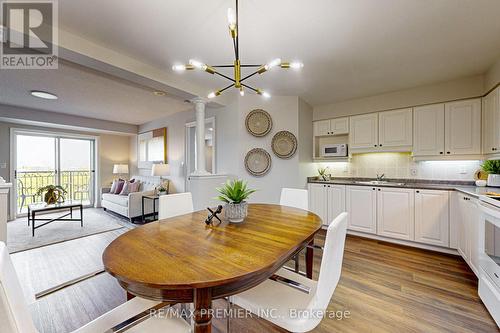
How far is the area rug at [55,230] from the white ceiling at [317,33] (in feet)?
10.5

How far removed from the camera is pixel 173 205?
2027 mm

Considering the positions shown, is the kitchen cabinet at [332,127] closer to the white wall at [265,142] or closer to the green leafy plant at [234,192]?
the white wall at [265,142]

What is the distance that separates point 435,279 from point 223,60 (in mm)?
3349

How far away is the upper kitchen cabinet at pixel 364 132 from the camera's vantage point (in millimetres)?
3521

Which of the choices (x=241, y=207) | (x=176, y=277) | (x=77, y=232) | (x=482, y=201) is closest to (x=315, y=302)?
(x=176, y=277)

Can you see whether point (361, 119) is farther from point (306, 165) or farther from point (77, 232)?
point (77, 232)

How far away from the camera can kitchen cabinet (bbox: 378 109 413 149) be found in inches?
127

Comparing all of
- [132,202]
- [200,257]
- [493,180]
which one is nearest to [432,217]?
[493,180]

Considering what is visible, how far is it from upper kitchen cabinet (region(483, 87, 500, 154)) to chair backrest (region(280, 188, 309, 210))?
2230mm

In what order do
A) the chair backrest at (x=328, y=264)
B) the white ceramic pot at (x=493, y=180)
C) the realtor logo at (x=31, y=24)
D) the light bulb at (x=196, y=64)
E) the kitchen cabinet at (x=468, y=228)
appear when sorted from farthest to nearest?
the white ceramic pot at (x=493, y=180)
the kitchen cabinet at (x=468, y=228)
the realtor logo at (x=31, y=24)
the light bulb at (x=196, y=64)
the chair backrest at (x=328, y=264)

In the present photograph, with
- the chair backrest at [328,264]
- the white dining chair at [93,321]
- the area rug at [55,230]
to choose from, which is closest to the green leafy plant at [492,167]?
the chair backrest at [328,264]

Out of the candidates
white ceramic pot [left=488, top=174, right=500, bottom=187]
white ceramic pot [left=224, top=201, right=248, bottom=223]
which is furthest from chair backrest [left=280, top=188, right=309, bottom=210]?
white ceramic pot [left=488, top=174, right=500, bottom=187]

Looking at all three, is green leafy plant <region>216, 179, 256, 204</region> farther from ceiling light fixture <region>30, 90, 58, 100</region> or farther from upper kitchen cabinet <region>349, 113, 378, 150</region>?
ceiling light fixture <region>30, 90, 58, 100</region>

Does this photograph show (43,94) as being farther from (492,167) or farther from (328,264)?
(492,167)
